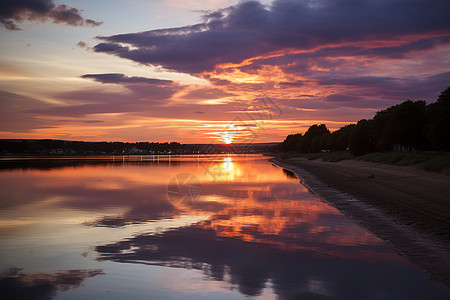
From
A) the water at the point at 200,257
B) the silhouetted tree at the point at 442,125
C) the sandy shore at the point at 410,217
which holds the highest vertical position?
the silhouetted tree at the point at 442,125

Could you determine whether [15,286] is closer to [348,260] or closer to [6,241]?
[6,241]

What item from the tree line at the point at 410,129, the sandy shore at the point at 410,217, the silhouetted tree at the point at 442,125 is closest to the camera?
the sandy shore at the point at 410,217

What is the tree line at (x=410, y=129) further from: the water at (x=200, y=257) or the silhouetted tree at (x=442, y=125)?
the water at (x=200, y=257)

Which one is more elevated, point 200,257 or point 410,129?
point 410,129

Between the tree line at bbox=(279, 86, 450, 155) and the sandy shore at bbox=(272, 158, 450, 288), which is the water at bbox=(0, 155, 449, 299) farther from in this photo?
the tree line at bbox=(279, 86, 450, 155)

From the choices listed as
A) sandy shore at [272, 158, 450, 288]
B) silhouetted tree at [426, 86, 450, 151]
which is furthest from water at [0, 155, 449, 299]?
silhouetted tree at [426, 86, 450, 151]

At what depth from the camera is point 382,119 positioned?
297 feet

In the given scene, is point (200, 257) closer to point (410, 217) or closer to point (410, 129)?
point (410, 217)

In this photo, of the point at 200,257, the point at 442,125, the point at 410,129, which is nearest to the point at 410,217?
the point at 200,257

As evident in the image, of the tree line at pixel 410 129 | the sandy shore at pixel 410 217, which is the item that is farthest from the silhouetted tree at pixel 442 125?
the sandy shore at pixel 410 217

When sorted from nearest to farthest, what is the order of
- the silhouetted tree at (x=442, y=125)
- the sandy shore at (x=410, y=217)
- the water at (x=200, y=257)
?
the water at (x=200, y=257)
the sandy shore at (x=410, y=217)
the silhouetted tree at (x=442, y=125)

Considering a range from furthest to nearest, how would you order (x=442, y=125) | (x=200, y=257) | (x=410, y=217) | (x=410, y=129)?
(x=410, y=129), (x=442, y=125), (x=410, y=217), (x=200, y=257)

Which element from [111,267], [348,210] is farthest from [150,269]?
[348,210]

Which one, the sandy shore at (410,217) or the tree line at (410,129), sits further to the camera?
the tree line at (410,129)
